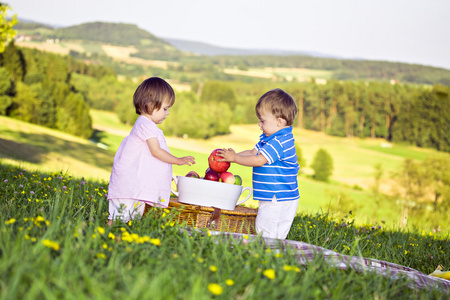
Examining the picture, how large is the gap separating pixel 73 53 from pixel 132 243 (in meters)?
75.8

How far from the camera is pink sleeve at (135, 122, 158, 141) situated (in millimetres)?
3619

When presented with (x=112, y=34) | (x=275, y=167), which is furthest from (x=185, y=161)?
(x=112, y=34)

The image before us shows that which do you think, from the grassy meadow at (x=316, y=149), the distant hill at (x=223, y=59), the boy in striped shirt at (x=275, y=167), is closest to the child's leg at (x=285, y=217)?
the boy in striped shirt at (x=275, y=167)

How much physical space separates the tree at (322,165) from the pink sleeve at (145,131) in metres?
55.5

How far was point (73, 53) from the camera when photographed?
72.5 meters

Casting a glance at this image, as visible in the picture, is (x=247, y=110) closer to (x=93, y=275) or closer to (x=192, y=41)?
(x=192, y=41)

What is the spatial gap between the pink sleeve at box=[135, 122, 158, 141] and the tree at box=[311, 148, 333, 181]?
5546 cm

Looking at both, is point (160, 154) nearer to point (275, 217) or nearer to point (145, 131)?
point (145, 131)

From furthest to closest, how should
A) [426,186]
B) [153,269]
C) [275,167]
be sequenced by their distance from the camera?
[426,186] → [275,167] → [153,269]

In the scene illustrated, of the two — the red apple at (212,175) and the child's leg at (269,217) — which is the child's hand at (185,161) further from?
the child's leg at (269,217)

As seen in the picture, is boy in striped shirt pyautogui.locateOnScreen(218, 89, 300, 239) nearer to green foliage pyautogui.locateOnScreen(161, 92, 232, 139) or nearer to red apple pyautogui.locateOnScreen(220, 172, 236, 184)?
red apple pyautogui.locateOnScreen(220, 172, 236, 184)

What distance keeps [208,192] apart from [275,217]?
0.62 m

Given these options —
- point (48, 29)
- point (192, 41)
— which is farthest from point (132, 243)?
point (192, 41)

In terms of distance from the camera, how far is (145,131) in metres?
3.63
